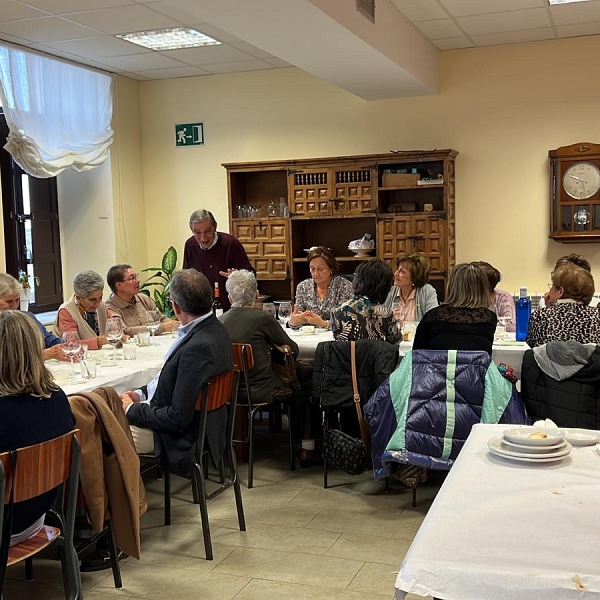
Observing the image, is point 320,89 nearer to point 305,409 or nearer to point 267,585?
point 305,409

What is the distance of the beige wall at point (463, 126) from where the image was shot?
22.4 ft


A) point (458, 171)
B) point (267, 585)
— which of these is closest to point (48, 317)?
point (458, 171)

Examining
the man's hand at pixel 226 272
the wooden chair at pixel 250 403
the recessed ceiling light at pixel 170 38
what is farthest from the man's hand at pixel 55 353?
the recessed ceiling light at pixel 170 38

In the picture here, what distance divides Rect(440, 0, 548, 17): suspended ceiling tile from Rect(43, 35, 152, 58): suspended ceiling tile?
2.68 metres

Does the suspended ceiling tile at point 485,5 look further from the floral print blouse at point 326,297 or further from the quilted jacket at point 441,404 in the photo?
the quilted jacket at point 441,404

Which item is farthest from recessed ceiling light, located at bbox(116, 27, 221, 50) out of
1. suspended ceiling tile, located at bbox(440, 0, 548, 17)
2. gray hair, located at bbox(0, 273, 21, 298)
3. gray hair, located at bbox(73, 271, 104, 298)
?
gray hair, located at bbox(0, 273, 21, 298)

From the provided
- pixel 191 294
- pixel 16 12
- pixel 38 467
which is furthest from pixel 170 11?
pixel 38 467

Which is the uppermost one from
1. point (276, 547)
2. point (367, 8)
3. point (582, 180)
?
point (367, 8)

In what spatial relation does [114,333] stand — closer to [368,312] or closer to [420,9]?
[368,312]

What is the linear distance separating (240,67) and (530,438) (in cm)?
613

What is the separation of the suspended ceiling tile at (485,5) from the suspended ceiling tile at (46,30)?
109 inches

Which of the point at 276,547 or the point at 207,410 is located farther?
the point at 276,547

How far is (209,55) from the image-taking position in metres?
7.07

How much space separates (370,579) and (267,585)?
44 cm
